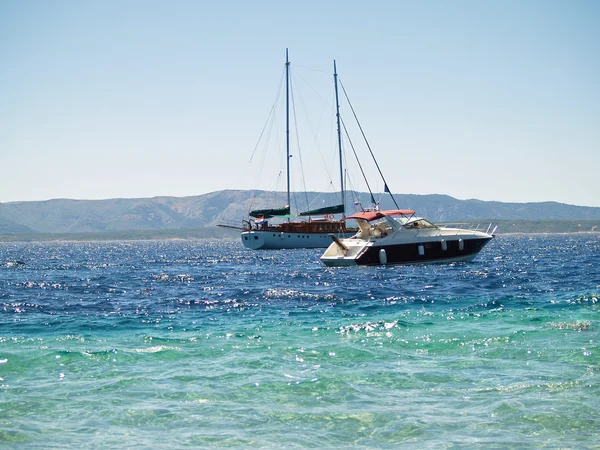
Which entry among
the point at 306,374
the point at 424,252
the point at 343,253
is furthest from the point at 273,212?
the point at 306,374

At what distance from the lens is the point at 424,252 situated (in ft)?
169

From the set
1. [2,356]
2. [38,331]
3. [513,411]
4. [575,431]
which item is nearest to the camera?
[575,431]

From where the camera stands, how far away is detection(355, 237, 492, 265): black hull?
164ft

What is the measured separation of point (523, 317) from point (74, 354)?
14056mm

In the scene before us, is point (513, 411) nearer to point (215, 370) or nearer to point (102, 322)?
point (215, 370)

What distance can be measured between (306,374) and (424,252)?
3859cm

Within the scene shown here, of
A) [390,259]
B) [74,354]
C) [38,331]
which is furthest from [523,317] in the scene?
[390,259]

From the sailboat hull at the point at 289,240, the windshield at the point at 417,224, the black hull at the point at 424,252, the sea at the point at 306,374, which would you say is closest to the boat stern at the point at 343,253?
the black hull at the point at 424,252

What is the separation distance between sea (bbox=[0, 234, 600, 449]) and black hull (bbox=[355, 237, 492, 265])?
22281 mm

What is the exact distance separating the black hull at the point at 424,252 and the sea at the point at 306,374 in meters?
22.3

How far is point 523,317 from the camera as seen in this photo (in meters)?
21.8

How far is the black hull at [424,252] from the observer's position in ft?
164

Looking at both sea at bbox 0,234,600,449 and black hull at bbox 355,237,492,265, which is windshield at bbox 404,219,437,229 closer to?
black hull at bbox 355,237,492,265

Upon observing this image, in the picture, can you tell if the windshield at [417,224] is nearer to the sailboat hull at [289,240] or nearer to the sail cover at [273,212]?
the sailboat hull at [289,240]
